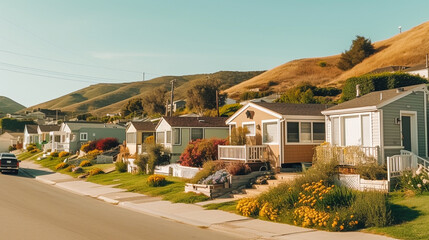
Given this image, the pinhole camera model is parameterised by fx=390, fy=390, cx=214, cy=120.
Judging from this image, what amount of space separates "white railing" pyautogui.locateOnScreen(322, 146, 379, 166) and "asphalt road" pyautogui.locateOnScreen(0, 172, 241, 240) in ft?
26.0

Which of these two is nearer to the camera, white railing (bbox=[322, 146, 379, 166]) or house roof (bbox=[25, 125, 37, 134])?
white railing (bbox=[322, 146, 379, 166])

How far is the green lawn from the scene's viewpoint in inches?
401

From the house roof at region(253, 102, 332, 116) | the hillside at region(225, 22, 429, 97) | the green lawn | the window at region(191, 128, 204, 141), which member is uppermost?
the hillside at region(225, 22, 429, 97)

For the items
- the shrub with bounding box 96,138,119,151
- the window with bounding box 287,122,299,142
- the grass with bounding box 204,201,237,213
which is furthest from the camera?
the shrub with bounding box 96,138,119,151

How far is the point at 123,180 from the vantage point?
27547 millimetres

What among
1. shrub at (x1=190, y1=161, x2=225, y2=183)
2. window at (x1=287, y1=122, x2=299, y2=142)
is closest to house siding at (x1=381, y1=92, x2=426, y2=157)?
window at (x1=287, y1=122, x2=299, y2=142)

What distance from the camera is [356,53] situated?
108 meters

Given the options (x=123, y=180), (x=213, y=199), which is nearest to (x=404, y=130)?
(x=213, y=199)

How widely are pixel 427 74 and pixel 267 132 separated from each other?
159ft

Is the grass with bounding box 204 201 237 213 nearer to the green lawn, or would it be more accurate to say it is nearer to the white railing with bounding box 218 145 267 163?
the white railing with bounding box 218 145 267 163

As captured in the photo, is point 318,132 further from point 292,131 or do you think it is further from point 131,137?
point 131,137

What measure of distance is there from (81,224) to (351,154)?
11330 millimetres

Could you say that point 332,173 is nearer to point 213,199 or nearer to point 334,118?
point 334,118

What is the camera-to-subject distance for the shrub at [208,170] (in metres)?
20.4
